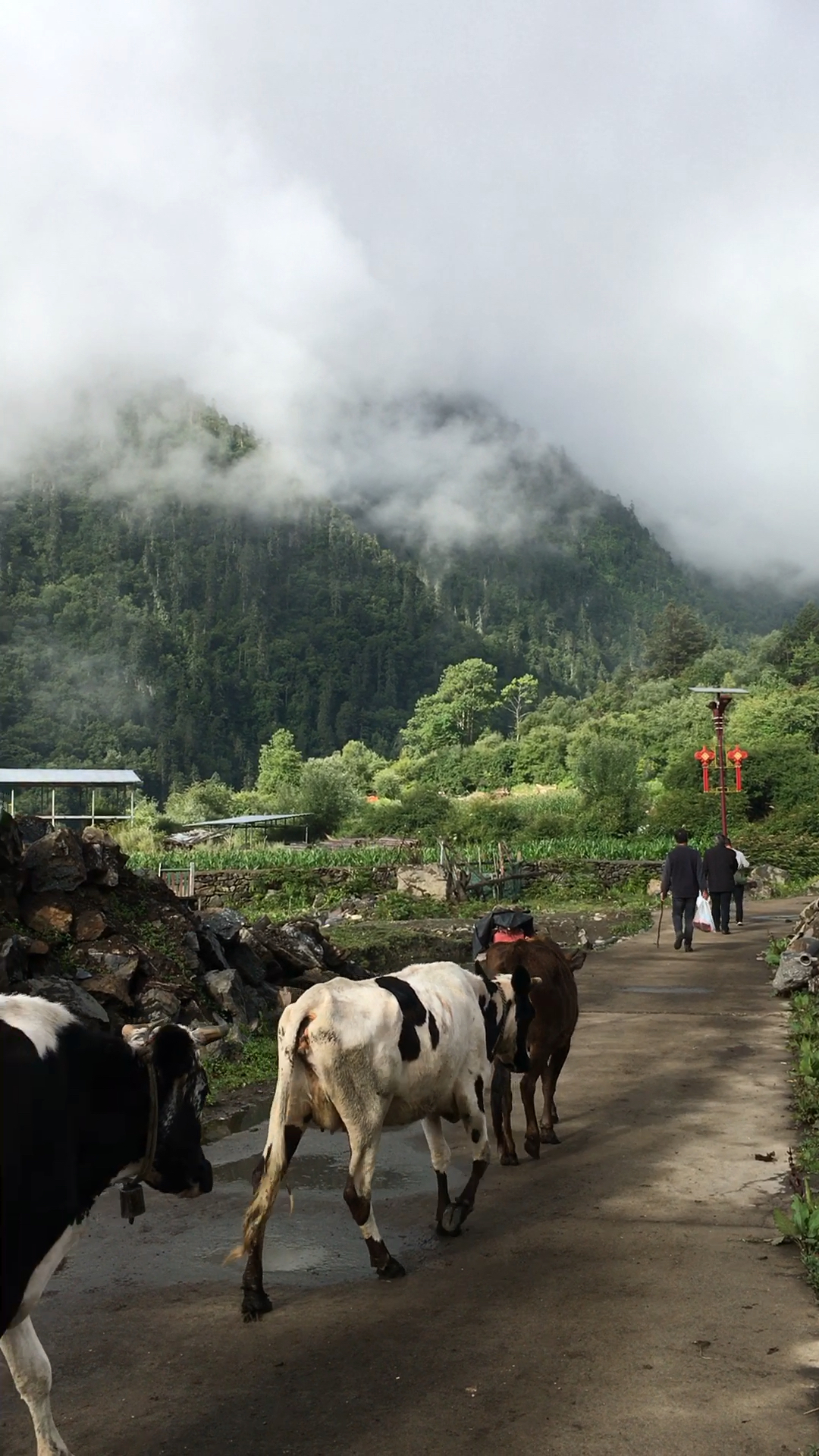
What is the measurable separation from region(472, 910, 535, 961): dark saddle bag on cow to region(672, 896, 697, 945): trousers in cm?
999

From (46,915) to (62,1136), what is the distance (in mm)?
8452

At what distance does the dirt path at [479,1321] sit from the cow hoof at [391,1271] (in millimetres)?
84

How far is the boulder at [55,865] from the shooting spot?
40.9ft

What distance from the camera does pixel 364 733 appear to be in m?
169

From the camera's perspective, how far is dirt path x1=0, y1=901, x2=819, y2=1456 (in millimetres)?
4234

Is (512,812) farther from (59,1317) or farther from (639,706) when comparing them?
(639,706)

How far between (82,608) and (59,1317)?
180 metres

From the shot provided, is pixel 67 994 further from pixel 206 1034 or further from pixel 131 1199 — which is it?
pixel 131 1199

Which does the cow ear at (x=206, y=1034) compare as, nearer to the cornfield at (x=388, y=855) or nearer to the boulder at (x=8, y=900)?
the boulder at (x=8, y=900)

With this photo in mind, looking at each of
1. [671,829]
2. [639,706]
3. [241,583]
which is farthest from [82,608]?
[671,829]

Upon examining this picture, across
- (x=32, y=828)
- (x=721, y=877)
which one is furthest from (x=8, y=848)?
(x=721, y=877)

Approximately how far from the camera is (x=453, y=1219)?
20.9ft

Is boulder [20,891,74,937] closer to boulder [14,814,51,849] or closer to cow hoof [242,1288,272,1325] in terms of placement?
boulder [14,814,51,849]

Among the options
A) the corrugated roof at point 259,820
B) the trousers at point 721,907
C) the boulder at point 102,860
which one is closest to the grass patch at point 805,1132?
the boulder at point 102,860
